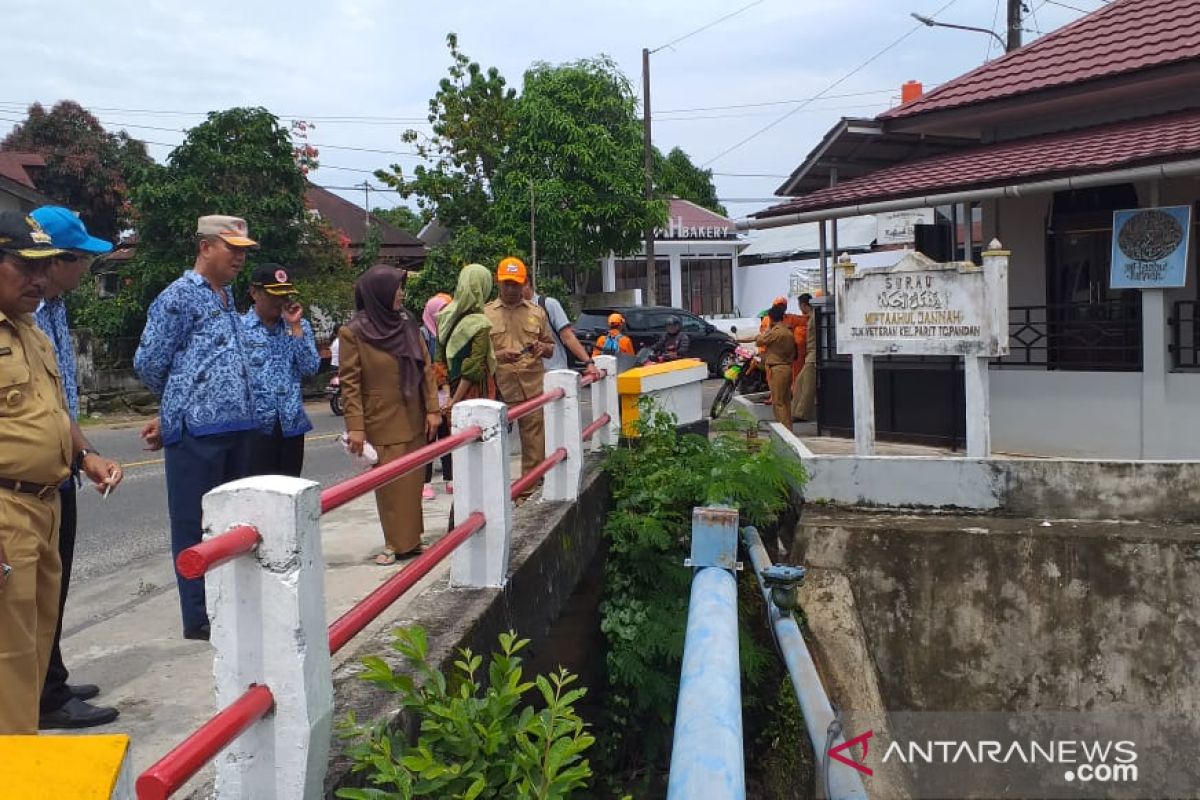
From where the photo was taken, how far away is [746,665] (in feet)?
18.2

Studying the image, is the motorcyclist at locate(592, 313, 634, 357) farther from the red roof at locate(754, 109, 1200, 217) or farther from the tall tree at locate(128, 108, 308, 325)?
the tall tree at locate(128, 108, 308, 325)

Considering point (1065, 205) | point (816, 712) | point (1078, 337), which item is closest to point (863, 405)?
point (1078, 337)

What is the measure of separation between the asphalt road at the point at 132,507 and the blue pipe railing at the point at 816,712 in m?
2.66

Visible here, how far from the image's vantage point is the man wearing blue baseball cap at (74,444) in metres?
3.28

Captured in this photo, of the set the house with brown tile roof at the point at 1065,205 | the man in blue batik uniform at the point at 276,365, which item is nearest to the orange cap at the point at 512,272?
the man in blue batik uniform at the point at 276,365

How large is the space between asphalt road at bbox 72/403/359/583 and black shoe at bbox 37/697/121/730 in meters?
2.03

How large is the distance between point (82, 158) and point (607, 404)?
92.2ft

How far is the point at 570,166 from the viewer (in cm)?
2336

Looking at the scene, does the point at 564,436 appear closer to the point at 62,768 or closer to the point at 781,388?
the point at 62,768

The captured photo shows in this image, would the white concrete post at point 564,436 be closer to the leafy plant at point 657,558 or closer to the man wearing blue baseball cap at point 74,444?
the leafy plant at point 657,558

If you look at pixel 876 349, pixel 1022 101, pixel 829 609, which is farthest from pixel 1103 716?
pixel 1022 101

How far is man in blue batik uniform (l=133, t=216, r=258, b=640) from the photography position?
166 inches

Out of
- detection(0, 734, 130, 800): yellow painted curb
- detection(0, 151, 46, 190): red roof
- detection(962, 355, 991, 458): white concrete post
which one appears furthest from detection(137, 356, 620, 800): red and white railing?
detection(0, 151, 46, 190): red roof

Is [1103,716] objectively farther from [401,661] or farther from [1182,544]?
[401,661]
